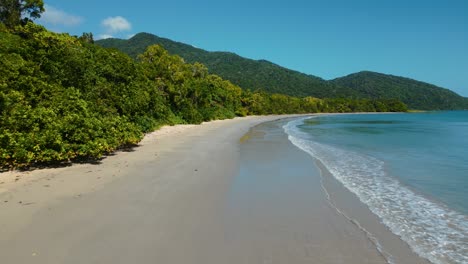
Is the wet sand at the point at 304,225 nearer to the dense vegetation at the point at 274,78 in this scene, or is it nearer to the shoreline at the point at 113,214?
the shoreline at the point at 113,214

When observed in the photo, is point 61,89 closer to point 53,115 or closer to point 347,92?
point 53,115

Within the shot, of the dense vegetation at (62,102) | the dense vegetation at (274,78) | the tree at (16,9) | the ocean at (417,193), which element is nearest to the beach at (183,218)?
the ocean at (417,193)

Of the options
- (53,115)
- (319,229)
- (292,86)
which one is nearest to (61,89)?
(53,115)

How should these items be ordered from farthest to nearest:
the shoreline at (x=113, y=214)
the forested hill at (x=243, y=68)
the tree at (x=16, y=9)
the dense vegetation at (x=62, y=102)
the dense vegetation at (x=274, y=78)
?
the dense vegetation at (x=274, y=78) → the forested hill at (x=243, y=68) → the tree at (x=16, y=9) → the dense vegetation at (x=62, y=102) → the shoreline at (x=113, y=214)

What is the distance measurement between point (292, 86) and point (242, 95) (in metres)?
79.4

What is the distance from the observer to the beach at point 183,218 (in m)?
4.91

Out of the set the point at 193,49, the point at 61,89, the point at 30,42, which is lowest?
the point at 61,89

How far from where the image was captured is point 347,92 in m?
168

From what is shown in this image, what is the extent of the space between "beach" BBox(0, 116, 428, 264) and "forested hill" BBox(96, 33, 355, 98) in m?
128

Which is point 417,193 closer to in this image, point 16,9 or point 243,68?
point 16,9

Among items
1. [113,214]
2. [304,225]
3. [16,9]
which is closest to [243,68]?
[16,9]

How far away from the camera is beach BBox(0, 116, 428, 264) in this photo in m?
4.91

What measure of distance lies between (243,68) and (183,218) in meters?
157

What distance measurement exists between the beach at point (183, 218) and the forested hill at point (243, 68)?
5039 inches
